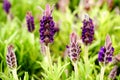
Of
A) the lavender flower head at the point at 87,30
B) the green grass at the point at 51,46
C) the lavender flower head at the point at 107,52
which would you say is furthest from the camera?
the green grass at the point at 51,46

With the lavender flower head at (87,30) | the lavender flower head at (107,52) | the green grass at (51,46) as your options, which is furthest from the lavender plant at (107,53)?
the green grass at (51,46)

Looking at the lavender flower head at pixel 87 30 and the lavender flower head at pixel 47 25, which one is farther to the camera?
the lavender flower head at pixel 87 30

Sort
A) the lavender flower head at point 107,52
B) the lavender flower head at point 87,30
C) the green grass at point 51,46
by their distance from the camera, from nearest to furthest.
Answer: the lavender flower head at point 107,52 → the lavender flower head at point 87,30 → the green grass at point 51,46

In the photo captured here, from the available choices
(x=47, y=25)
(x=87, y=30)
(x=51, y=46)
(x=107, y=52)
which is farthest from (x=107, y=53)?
(x=51, y=46)

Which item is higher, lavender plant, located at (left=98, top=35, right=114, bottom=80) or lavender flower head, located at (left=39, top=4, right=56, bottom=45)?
lavender flower head, located at (left=39, top=4, right=56, bottom=45)

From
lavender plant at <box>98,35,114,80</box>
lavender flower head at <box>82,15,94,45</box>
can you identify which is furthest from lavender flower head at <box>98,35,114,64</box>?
lavender flower head at <box>82,15,94,45</box>

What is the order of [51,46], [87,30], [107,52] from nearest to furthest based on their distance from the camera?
[107,52] < [87,30] < [51,46]

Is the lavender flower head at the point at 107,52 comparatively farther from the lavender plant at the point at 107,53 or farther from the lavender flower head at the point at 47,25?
the lavender flower head at the point at 47,25

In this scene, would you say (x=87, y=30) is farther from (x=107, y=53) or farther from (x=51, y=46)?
(x=51, y=46)

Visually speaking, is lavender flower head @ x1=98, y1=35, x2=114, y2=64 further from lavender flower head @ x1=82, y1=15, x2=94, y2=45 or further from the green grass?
the green grass

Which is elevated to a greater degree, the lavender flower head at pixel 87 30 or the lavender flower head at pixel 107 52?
the lavender flower head at pixel 87 30

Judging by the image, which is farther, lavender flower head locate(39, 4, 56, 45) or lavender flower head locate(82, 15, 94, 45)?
lavender flower head locate(82, 15, 94, 45)

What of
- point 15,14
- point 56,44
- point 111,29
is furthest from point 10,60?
point 15,14
